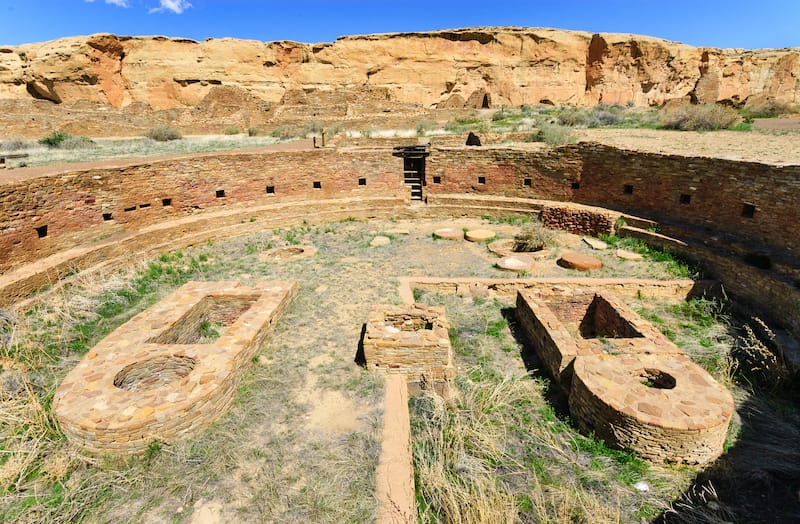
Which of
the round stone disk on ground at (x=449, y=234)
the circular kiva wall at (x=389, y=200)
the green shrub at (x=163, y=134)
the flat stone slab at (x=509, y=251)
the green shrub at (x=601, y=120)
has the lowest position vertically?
the flat stone slab at (x=509, y=251)

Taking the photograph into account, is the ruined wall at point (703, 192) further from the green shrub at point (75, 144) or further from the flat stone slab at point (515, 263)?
the green shrub at point (75, 144)

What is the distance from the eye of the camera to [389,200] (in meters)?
14.0

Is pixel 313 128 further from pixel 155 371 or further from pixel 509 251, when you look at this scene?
pixel 155 371

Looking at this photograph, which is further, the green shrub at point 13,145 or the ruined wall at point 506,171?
the green shrub at point 13,145


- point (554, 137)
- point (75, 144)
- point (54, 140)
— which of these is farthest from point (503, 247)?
point (54, 140)

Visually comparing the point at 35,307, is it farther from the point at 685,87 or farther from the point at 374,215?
the point at 685,87

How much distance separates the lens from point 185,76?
3562 cm

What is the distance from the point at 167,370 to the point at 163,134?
21206 millimetres

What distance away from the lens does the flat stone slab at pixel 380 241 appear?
1131 cm

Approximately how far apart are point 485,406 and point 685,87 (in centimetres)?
5074

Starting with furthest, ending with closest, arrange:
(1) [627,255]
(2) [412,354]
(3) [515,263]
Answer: (1) [627,255] → (3) [515,263] → (2) [412,354]

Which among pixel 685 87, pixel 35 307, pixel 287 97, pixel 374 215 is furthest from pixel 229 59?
pixel 685 87

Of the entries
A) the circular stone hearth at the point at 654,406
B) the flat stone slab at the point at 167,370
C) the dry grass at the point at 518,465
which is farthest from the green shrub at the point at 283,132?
the circular stone hearth at the point at 654,406

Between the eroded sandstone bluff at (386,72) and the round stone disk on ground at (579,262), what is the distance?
19253 millimetres
